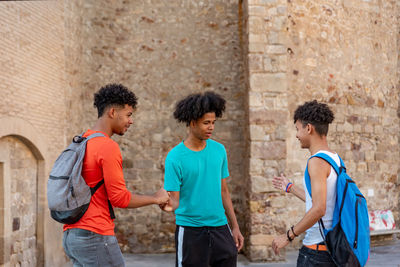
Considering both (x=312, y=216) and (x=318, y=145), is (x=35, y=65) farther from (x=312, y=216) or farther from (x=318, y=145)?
(x=312, y=216)

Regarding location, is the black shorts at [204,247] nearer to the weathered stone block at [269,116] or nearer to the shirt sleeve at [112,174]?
the shirt sleeve at [112,174]

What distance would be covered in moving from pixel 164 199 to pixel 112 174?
0.49 m

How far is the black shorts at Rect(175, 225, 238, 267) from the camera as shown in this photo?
2543mm

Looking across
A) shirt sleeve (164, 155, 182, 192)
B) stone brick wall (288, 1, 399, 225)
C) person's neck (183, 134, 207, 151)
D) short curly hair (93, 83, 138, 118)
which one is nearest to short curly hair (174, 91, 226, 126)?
person's neck (183, 134, 207, 151)

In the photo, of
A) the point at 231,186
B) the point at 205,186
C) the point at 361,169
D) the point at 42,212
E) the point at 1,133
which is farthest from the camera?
the point at 361,169

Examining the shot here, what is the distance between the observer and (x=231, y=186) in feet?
21.5

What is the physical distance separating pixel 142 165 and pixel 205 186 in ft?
13.6

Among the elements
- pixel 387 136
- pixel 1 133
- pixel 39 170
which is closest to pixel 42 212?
pixel 39 170

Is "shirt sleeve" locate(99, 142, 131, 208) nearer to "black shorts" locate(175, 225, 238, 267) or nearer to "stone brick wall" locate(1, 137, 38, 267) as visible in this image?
"black shorts" locate(175, 225, 238, 267)

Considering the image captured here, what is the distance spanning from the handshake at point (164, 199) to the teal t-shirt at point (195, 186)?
0.08 meters

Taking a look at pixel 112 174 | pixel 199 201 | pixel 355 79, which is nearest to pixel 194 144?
pixel 199 201

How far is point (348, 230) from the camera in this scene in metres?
2.09

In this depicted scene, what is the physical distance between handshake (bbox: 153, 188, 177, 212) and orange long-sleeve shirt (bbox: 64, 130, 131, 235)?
12.0 inches

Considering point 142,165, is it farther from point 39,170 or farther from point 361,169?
point 361,169
